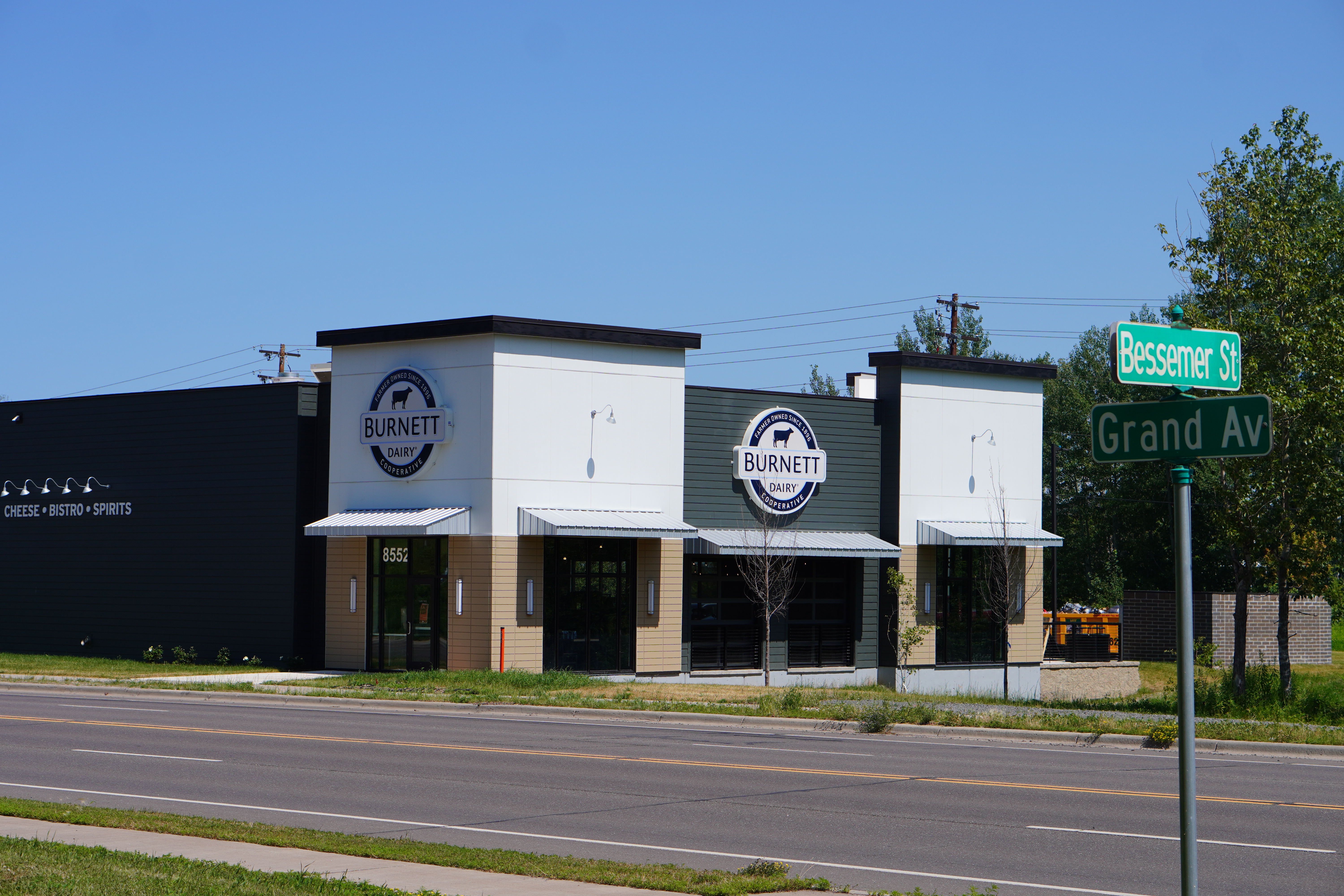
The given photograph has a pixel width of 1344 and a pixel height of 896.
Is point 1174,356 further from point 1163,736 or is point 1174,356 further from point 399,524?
point 399,524

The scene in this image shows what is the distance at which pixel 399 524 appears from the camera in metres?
30.9

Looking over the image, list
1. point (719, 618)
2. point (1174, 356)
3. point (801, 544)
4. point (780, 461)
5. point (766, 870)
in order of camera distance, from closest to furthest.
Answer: point (1174, 356) → point (766, 870) → point (801, 544) → point (719, 618) → point (780, 461)

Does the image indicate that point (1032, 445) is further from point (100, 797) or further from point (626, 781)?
point (100, 797)

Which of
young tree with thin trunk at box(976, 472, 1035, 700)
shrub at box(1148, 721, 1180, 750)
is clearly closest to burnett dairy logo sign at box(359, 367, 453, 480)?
young tree with thin trunk at box(976, 472, 1035, 700)

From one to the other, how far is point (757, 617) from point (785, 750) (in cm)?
1570

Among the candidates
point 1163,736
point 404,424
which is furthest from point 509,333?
point 1163,736

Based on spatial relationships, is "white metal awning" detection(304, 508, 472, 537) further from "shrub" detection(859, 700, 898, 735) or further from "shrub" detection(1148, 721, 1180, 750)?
"shrub" detection(1148, 721, 1180, 750)

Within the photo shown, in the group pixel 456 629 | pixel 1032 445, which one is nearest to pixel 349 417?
pixel 456 629

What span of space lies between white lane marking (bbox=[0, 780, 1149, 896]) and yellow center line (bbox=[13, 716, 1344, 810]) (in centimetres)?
500

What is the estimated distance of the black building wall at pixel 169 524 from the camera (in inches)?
1348

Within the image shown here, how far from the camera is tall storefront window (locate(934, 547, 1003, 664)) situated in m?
37.2

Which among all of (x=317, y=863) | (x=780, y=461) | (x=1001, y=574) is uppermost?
(x=780, y=461)

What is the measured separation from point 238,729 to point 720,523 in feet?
49.0

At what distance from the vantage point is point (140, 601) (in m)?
36.3
